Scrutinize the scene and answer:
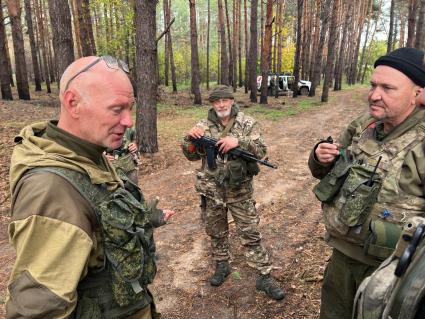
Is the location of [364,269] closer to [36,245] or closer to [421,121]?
[421,121]

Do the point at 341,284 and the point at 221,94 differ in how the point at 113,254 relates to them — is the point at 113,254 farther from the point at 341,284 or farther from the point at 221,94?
the point at 221,94

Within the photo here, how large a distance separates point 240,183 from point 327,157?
4.29 feet

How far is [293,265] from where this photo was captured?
4090 millimetres

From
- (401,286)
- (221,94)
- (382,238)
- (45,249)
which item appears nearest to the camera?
(401,286)

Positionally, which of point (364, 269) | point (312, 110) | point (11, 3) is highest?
point (11, 3)

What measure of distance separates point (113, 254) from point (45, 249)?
0.34 metres

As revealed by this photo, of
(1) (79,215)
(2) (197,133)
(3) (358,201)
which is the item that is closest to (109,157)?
(2) (197,133)

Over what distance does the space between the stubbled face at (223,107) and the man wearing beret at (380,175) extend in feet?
4.50

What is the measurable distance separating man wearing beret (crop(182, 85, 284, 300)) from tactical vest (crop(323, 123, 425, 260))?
1383 millimetres

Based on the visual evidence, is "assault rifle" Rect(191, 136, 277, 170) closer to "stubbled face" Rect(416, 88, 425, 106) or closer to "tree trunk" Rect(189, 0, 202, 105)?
"stubbled face" Rect(416, 88, 425, 106)

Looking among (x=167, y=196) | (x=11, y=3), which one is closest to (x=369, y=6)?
(x=11, y=3)

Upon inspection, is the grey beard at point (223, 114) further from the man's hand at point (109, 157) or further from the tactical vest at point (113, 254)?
the tactical vest at point (113, 254)

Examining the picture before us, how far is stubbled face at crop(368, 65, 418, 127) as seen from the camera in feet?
7.07

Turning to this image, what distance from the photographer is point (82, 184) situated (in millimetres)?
1526
